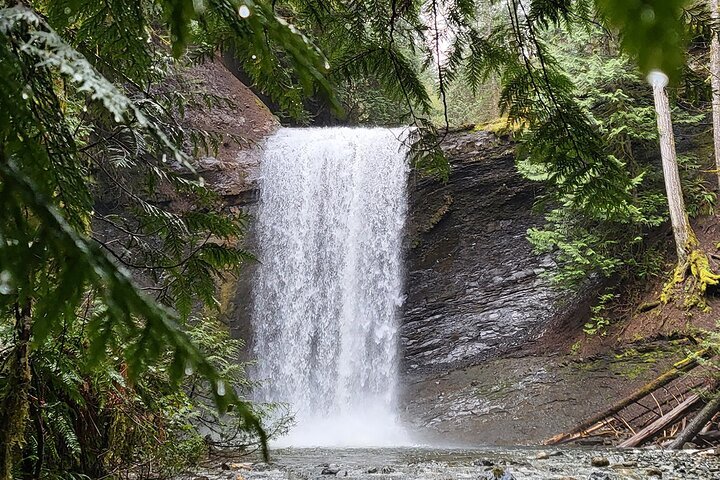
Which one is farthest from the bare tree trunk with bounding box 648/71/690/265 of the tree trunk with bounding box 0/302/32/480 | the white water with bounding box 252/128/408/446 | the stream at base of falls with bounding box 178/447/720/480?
the tree trunk with bounding box 0/302/32/480

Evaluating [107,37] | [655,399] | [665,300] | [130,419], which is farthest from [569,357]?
[107,37]

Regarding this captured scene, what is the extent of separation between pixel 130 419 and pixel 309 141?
13.2 m

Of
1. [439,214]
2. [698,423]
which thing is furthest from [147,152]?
[439,214]

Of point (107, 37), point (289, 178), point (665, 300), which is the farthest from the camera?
point (289, 178)

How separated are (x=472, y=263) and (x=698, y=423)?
798 centimetres

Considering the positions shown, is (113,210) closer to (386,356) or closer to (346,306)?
(346,306)

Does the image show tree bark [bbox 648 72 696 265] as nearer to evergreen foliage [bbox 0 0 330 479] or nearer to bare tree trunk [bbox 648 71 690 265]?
bare tree trunk [bbox 648 71 690 265]

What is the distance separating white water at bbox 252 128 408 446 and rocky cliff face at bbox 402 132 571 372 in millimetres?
577

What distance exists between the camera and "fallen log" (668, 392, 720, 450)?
236 inches

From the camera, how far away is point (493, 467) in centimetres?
522

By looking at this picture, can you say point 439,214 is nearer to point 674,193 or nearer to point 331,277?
point 331,277

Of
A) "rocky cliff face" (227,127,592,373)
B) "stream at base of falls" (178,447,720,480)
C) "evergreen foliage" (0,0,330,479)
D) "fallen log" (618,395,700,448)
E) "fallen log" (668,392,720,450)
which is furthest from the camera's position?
"rocky cliff face" (227,127,592,373)

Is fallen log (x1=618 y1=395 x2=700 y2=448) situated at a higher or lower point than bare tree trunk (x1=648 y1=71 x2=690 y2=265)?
lower

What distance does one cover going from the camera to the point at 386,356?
1334cm
